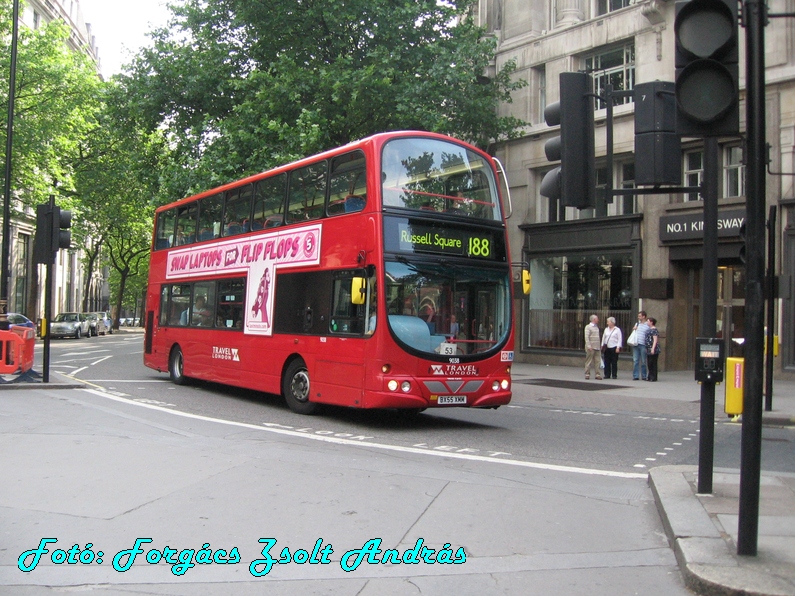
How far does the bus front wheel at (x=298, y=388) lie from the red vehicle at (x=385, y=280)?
27 mm

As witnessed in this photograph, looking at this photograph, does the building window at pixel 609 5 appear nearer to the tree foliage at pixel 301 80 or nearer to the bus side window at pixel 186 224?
the tree foliage at pixel 301 80

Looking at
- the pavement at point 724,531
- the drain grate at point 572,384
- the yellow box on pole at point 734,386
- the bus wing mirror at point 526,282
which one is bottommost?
the drain grate at point 572,384

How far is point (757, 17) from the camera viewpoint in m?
4.68

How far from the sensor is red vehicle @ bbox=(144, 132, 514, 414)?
10484mm

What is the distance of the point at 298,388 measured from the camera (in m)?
12.4

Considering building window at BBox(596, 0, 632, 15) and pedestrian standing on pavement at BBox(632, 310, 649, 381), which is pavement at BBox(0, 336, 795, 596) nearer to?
pedestrian standing on pavement at BBox(632, 310, 649, 381)

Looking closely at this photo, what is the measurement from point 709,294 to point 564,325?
19.2 metres

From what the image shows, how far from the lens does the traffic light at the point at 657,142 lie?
6.25 meters

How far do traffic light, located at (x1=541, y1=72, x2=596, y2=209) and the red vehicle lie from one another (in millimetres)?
4052

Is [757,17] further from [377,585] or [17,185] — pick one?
[17,185]

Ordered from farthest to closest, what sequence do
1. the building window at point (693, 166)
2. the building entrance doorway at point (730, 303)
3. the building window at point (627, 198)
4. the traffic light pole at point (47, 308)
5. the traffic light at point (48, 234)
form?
the building window at point (627, 198) < the building window at point (693, 166) < the building entrance doorway at point (730, 303) < the traffic light at point (48, 234) < the traffic light pole at point (47, 308)

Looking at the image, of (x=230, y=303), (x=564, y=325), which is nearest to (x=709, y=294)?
(x=230, y=303)

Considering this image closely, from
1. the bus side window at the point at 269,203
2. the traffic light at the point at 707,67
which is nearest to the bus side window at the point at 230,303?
the bus side window at the point at 269,203

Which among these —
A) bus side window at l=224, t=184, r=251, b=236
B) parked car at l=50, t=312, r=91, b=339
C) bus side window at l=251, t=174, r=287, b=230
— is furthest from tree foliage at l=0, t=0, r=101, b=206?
bus side window at l=251, t=174, r=287, b=230
